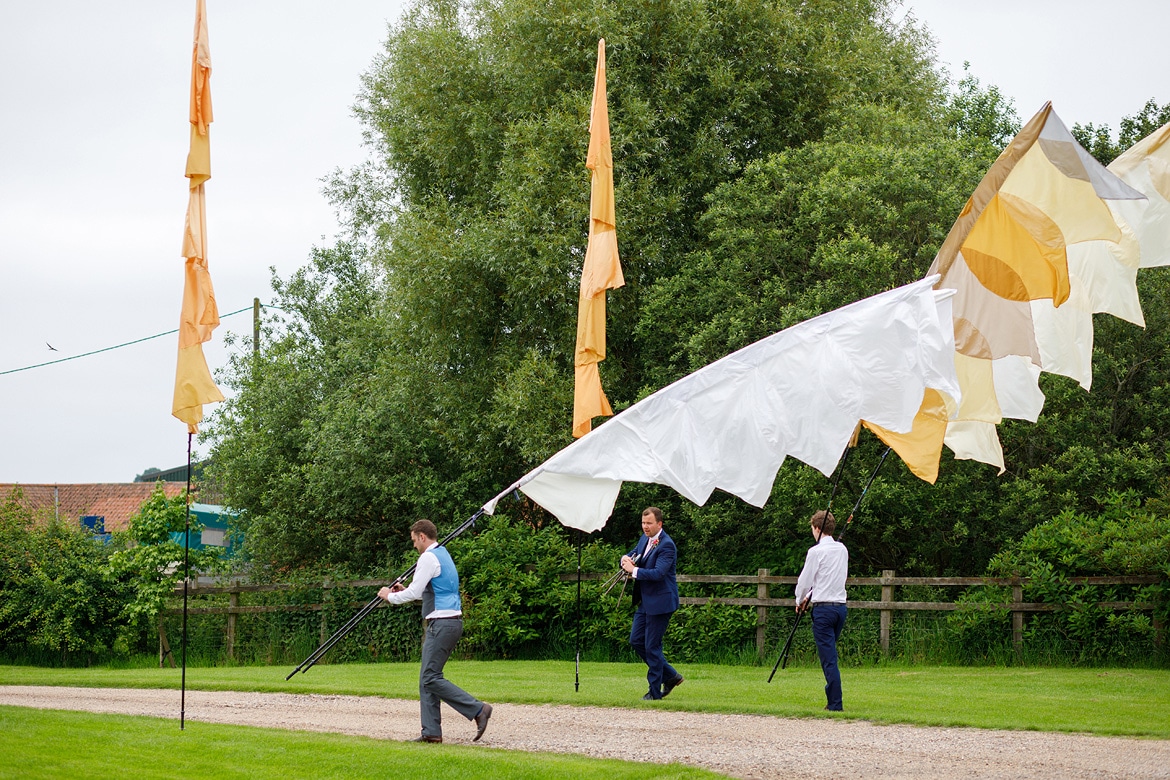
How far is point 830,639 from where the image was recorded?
11.2 metres

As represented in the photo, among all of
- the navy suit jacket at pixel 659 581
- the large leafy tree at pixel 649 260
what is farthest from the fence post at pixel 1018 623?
the navy suit jacket at pixel 659 581

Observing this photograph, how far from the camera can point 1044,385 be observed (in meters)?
19.6

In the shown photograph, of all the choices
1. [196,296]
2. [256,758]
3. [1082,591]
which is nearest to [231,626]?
[196,296]

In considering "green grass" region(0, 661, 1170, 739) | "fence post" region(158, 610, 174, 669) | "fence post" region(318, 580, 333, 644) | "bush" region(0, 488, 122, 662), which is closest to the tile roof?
"bush" region(0, 488, 122, 662)

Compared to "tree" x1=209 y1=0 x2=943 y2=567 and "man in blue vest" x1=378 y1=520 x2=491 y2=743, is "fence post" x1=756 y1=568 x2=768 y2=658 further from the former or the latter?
"man in blue vest" x1=378 y1=520 x2=491 y2=743

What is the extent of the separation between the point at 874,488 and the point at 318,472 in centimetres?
1205

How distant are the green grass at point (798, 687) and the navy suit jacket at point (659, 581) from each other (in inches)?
39.6

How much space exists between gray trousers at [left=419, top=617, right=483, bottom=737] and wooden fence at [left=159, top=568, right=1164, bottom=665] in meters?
8.57

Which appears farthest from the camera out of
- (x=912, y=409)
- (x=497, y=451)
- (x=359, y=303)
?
(x=359, y=303)

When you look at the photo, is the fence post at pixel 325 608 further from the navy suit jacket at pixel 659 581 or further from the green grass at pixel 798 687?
the navy suit jacket at pixel 659 581

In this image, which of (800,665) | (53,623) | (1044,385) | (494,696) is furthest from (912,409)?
(53,623)

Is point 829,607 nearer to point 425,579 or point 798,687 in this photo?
point 798,687

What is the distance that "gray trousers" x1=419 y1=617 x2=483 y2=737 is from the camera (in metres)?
9.67

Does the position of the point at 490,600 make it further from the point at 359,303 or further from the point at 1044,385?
the point at 359,303
